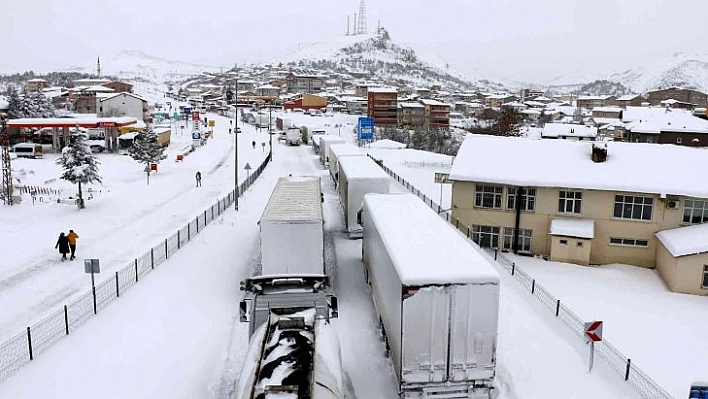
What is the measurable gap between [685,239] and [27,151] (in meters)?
63.2

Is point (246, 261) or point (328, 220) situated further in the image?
point (328, 220)

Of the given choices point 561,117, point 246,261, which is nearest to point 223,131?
point 246,261

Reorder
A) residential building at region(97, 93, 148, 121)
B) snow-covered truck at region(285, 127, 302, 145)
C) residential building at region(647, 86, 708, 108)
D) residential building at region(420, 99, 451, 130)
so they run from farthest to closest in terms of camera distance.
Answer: residential building at region(647, 86, 708, 108)
residential building at region(420, 99, 451, 130)
residential building at region(97, 93, 148, 121)
snow-covered truck at region(285, 127, 302, 145)

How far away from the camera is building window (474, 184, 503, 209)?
28062 millimetres

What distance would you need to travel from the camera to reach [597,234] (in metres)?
26.5

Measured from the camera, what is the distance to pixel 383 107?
12719 centimetres

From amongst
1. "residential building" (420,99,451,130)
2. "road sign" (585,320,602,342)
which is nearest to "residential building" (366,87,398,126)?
"residential building" (420,99,451,130)

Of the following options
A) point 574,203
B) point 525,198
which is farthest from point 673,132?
point 525,198

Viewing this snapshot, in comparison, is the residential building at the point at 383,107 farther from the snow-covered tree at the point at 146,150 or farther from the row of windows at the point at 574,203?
the row of windows at the point at 574,203

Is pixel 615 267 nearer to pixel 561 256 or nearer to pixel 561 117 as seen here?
pixel 561 256

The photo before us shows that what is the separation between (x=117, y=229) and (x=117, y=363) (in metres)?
16.8

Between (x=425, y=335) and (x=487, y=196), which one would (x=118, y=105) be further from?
(x=425, y=335)

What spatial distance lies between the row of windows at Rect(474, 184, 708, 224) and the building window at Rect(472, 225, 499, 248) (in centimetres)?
113

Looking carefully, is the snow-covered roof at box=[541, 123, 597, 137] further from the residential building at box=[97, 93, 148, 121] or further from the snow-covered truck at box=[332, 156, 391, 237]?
the residential building at box=[97, 93, 148, 121]
